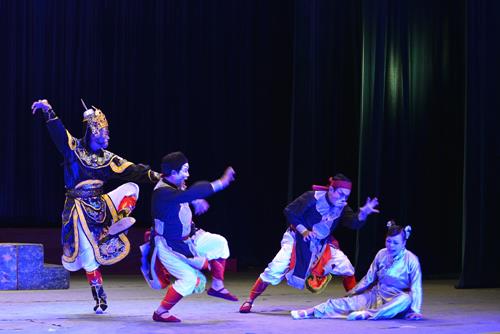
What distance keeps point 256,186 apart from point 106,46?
2.36m

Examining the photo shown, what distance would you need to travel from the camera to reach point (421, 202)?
10070mm

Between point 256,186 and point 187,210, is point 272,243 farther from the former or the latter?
point 187,210

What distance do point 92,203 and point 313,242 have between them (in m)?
1.48

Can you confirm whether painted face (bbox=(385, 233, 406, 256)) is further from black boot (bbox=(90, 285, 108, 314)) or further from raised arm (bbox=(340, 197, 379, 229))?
black boot (bbox=(90, 285, 108, 314))

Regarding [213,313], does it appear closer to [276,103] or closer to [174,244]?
[174,244]

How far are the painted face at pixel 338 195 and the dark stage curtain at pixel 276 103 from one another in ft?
9.89

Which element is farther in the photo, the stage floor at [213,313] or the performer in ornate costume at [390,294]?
the performer in ornate costume at [390,294]

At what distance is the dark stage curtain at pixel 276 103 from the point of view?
9.43m

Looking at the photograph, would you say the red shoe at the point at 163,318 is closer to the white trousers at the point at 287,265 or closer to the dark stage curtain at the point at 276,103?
the white trousers at the point at 287,265

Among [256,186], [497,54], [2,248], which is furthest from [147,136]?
[497,54]

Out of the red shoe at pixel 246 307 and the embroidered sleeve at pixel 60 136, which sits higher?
the embroidered sleeve at pixel 60 136

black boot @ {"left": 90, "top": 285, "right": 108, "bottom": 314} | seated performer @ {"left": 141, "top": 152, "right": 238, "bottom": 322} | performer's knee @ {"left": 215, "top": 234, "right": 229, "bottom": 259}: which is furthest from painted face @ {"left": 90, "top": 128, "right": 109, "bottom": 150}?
performer's knee @ {"left": 215, "top": 234, "right": 229, "bottom": 259}

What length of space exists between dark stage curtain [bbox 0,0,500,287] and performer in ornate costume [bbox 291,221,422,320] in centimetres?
312

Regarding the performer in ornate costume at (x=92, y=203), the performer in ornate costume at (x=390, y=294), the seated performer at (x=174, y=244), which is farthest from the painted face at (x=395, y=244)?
the performer in ornate costume at (x=92, y=203)
